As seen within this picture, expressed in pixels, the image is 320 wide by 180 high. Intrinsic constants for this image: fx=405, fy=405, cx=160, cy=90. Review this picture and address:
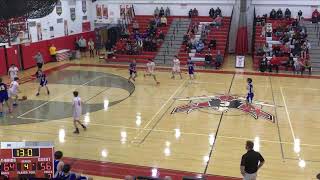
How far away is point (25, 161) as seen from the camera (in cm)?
862

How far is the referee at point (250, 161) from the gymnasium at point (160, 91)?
0.11 feet

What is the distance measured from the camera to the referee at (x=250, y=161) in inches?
348

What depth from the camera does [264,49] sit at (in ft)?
93.3

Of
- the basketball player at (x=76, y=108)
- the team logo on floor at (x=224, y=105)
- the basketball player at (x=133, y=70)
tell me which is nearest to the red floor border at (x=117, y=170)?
the basketball player at (x=76, y=108)

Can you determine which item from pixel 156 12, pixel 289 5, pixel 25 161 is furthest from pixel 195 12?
pixel 25 161

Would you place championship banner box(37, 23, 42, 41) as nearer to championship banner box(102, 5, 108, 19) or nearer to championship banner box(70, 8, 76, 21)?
championship banner box(70, 8, 76, 21)

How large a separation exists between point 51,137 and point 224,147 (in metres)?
6.01

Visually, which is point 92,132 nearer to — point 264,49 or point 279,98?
point 279,98

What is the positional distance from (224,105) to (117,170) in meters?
8.28

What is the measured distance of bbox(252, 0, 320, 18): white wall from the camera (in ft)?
108

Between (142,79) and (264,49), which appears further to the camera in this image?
(264,49)

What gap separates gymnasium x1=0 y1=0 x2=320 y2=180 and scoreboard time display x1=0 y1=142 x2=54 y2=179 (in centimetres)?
2

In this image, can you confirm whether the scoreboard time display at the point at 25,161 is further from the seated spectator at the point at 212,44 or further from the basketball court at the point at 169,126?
the seated spectator at the point at 212,44

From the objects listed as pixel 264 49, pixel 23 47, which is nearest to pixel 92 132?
pixel 23 47
